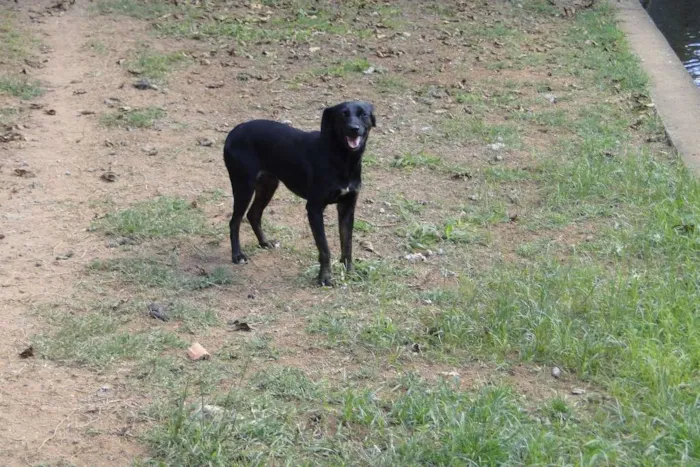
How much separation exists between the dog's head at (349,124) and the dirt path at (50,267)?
1.79 m

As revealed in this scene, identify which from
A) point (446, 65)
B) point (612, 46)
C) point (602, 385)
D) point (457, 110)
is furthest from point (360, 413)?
point (612, 46)

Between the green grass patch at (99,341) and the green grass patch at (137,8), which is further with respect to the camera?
the green grass patch at (137,8)

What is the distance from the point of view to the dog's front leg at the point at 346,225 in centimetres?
608

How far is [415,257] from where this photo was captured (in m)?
6.32

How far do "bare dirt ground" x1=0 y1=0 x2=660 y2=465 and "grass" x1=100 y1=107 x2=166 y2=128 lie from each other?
0.31ft

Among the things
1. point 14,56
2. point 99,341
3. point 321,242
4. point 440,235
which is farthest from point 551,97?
point 99,341

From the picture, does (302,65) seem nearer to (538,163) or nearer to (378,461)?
(538,163)

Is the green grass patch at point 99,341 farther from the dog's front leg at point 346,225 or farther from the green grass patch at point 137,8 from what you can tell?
the green grass patch at point 137,8

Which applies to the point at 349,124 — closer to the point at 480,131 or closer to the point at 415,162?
the point at 415,162

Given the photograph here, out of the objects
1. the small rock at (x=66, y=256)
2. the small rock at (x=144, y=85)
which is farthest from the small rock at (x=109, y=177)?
the small rock at (x=144, y=85)

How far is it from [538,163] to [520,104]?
175 cm

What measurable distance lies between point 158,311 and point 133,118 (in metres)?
3.86

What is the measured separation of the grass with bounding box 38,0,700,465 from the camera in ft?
13.3

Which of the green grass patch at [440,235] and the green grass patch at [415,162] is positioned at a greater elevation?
the green grass patch at [440,235]
